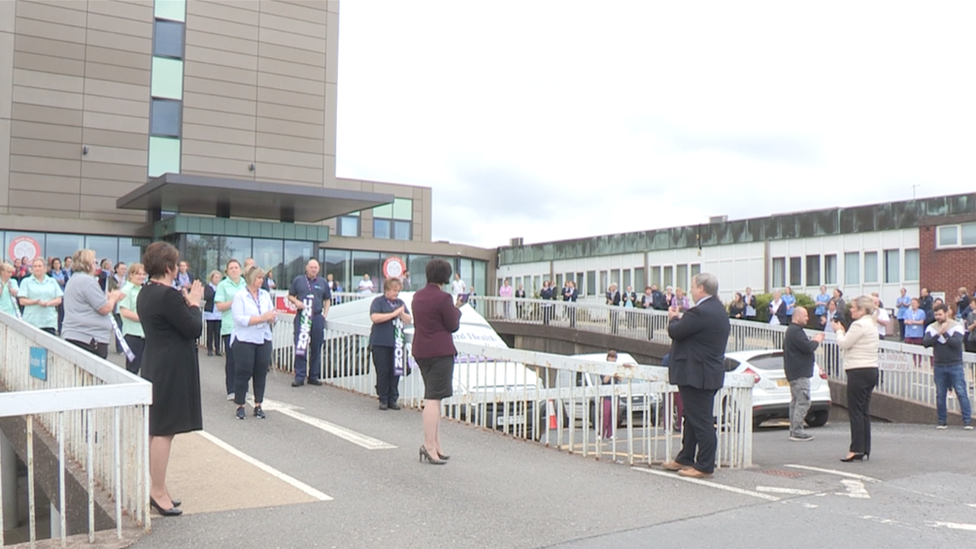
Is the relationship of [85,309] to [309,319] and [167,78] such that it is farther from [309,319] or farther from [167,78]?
[167,78]

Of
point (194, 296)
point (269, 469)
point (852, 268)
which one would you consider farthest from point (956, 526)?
point (852, 268)

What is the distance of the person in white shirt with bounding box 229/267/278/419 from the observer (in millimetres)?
10141

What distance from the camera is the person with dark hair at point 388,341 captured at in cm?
1144

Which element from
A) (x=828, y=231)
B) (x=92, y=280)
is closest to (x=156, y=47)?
(x=828, y=231)

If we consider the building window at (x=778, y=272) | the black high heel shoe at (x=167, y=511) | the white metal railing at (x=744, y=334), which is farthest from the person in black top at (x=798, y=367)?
the building window at (x=778, y=272)

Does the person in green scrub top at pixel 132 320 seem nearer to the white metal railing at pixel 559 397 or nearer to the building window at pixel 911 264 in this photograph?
the white metal railing at pixel 559 397

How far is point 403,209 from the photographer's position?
58156 mm

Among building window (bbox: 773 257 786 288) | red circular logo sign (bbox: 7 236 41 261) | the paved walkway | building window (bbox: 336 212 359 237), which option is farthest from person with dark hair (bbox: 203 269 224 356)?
building window (bbox: 336 212 359 237)

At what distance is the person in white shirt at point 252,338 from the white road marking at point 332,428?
1.72 feet

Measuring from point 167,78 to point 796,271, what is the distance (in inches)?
1039

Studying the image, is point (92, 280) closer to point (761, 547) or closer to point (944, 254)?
point (761, 547)

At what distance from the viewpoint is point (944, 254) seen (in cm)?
2938

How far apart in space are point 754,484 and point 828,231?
92.6 ft

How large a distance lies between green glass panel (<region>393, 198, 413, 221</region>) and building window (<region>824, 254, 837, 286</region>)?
30.6 metres
